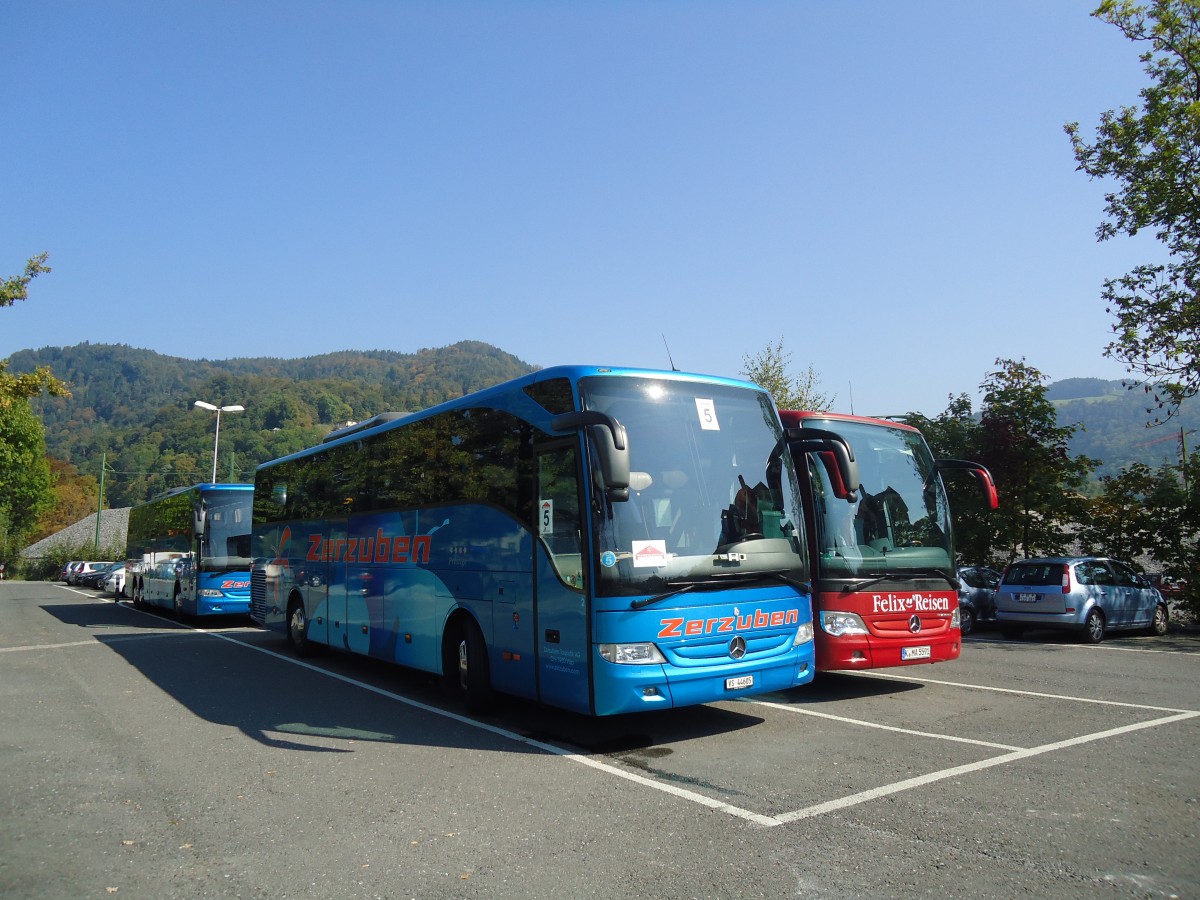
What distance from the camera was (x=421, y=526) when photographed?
34.7 ft

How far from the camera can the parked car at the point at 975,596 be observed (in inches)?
784

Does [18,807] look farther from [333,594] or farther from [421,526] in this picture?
[333,594]

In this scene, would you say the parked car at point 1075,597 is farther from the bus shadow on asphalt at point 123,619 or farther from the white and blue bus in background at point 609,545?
the bus shadow on asphalt at point 123,619

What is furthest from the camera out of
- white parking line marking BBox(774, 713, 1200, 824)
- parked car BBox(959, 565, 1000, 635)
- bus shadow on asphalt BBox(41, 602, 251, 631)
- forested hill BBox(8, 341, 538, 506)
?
forested hill BBox(8, 341, 538, 506)

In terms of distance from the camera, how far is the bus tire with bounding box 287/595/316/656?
571 inches

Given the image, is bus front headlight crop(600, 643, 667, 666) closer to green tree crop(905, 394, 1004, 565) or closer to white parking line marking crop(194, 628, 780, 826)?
white parking line marking crop(194, 628, 780, 826)

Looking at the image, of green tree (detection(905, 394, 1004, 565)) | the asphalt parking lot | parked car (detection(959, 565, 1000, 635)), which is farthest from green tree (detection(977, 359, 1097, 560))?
the asphalt parking lot

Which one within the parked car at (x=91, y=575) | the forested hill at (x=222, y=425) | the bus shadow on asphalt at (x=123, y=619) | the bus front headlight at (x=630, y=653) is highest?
the forested hill at (x=222, y=425)

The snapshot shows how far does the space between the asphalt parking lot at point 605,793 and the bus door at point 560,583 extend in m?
0.61

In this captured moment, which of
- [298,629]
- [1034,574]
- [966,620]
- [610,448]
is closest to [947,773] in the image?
[610,448]

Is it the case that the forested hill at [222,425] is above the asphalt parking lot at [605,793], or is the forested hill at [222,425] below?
above

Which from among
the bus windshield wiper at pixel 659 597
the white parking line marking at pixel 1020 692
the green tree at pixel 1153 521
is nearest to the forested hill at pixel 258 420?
the green tree at pixel 1153 521

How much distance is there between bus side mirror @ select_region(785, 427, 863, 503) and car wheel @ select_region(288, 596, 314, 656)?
29.1 ft

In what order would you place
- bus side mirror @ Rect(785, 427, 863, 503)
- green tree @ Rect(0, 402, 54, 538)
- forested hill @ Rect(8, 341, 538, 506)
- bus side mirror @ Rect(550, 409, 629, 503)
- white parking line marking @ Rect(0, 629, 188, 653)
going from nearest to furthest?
bus side mirror @ Rect(550, 409, 629, 503) → bus side mirror @ Rect(785, 427, 863, 503) → white parking line marking @ Rect(0, 629, 188, 653) → green tree @ Rect(0, 402, 54, 538) → forested hill @ Rect(8, 341, 538, 506)
